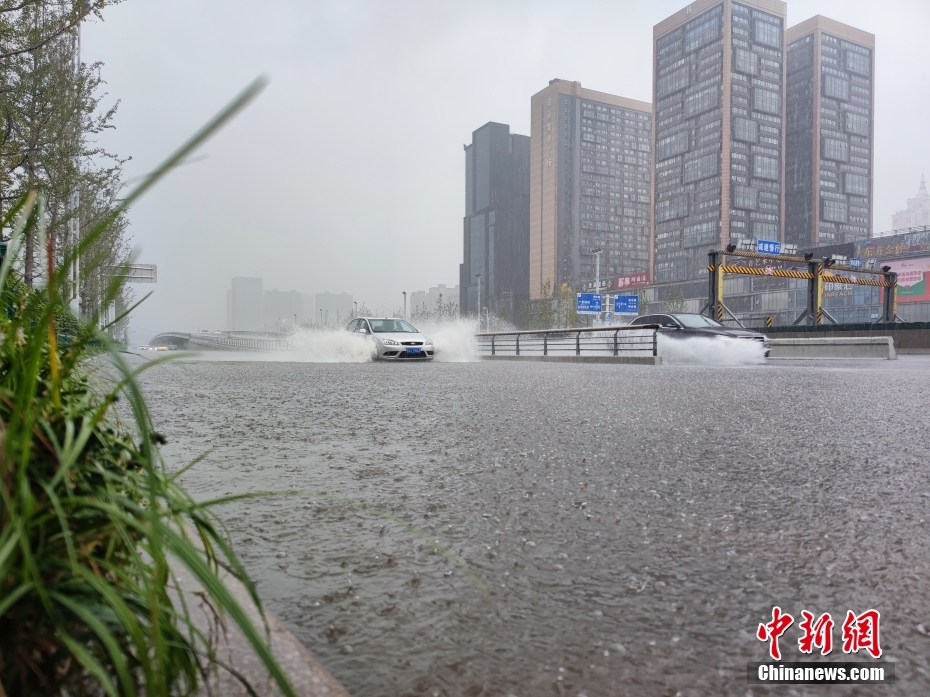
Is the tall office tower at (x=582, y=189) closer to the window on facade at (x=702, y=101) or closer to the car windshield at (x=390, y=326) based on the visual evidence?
the window on facade at (x=702, y=101)

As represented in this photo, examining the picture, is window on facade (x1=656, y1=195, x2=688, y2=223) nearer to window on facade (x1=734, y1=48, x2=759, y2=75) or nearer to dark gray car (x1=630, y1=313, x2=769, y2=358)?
window on facade (x1=734, y1=48, x2=759, y2=75)

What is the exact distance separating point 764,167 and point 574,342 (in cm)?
10743

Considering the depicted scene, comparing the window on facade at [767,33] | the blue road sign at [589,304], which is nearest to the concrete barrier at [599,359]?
the blue road sign at [589,304]

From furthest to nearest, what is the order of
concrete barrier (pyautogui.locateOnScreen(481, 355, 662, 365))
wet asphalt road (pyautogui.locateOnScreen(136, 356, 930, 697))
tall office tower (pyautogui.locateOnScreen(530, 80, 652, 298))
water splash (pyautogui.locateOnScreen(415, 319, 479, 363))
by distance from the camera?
tall office tower (pyautogui.locateOnScreen(530, 80, 652, 298)), water splash (pyautogui.locateOnScreen(415, 319, 479, 363)), concrete barrier (pyautogui.locateOnScreen(481, 355, 662, 365)), wet asphalt road (pyautogui.locateOnScreen(136, 356, 930, 697))

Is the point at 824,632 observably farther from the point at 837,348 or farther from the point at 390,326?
the point at 837,348

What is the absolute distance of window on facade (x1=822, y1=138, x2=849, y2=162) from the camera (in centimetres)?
11581

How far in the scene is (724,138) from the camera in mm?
110500

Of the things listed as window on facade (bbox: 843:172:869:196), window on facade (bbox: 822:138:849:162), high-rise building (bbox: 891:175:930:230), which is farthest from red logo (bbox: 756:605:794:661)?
high-rise building (bbox: 891:175:930:230)

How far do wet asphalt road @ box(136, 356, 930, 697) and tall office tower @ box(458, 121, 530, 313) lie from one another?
138m

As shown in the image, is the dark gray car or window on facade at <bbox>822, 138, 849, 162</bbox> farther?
window on facade at <bbox>822, 138, 849, 162</bbox>

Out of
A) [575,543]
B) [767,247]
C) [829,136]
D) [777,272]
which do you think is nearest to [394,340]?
[575,543]

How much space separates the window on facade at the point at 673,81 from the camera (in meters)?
119

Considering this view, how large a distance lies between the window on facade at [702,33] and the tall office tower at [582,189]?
19626 mm

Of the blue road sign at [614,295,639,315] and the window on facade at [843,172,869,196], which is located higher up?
the window on facade at [843,172,869,196]
